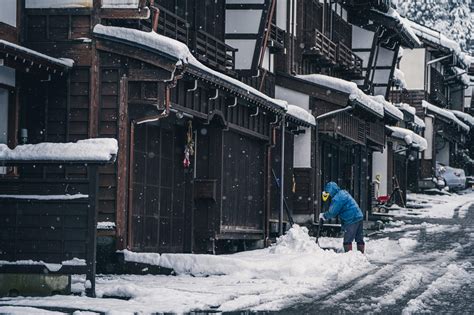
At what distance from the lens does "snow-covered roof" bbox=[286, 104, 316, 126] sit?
2606 centimetres

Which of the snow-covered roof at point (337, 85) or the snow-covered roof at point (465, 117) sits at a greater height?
the snow-covered roof at point (465, 117)

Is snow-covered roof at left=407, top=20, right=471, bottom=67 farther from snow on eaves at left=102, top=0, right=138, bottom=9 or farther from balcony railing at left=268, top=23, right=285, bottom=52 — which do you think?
snow on eaves at left=102, top=0, right=138, bottom=9

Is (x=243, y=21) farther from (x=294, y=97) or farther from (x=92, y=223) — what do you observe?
(x=92, y=223)

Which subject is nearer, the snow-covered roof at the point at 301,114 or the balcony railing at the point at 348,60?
the snow-covered roof at the point at 301,114

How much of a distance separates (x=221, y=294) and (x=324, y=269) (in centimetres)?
429

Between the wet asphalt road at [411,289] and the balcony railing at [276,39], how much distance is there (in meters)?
6.59

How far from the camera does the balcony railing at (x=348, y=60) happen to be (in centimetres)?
3241

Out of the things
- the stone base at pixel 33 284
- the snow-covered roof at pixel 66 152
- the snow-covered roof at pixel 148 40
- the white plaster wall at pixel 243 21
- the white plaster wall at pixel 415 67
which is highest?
the white plaster wall at pixel 415 67

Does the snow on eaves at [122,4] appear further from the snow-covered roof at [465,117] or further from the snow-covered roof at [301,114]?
the snow-covered roof at [465,117]

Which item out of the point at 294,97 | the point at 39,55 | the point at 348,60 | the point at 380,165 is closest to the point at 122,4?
the point at 39,55

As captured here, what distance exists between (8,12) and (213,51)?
6203 mm

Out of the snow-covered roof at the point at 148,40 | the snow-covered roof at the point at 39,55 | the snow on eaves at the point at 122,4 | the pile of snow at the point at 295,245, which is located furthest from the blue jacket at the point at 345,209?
the snow-covered roof at the point at 39,55

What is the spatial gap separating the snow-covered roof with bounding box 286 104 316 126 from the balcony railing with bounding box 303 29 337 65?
7.99 ft

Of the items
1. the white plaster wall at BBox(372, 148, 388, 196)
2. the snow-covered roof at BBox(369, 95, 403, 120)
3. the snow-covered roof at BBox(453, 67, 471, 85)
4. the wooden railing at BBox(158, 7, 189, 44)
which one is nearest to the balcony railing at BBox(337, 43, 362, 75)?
the snow-covered roof at BBox(369, 95, 403, 120)
